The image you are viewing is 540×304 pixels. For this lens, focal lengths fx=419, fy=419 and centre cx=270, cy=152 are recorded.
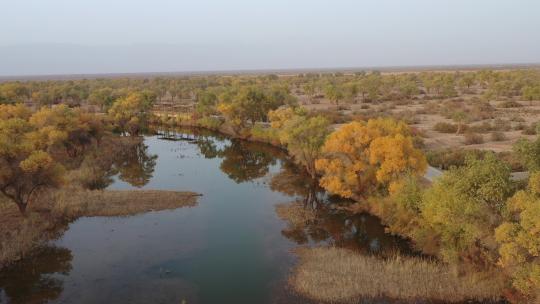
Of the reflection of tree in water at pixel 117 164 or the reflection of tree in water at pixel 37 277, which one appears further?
the reflection of tree in water at pixel 117 164

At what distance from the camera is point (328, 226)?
36062 millimetres

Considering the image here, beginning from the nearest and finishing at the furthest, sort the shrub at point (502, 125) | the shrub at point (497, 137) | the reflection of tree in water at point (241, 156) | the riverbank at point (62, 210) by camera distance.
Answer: the riverbank at point (62, 210), the reflection of tree in water at point (241, 156), the shrub at point (497, 137), the shrub at point (502, 125)

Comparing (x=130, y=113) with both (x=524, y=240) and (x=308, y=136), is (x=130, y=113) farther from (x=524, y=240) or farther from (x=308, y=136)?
(x=524, y=240)

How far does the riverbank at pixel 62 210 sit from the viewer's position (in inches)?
1217

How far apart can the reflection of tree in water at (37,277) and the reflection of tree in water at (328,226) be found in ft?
55.2

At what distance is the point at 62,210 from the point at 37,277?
36.3 feet

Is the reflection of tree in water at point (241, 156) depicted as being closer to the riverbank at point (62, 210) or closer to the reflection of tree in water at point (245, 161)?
the reflection of tree in water at point (245, 161)

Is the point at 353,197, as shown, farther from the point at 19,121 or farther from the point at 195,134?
the point at 195,134

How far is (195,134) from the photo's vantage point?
8675 cm

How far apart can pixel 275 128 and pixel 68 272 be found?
4204cm

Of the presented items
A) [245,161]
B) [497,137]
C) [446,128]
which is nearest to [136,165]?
[245,161]

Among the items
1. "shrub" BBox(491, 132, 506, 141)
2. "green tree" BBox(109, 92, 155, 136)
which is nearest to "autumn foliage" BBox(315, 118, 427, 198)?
"shrub" BBox(491, 132, 506, 141)

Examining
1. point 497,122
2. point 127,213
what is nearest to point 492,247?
point 127,213

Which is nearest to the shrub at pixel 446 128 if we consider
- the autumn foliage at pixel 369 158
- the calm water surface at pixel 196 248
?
the calm water surface at pixel 196 248
